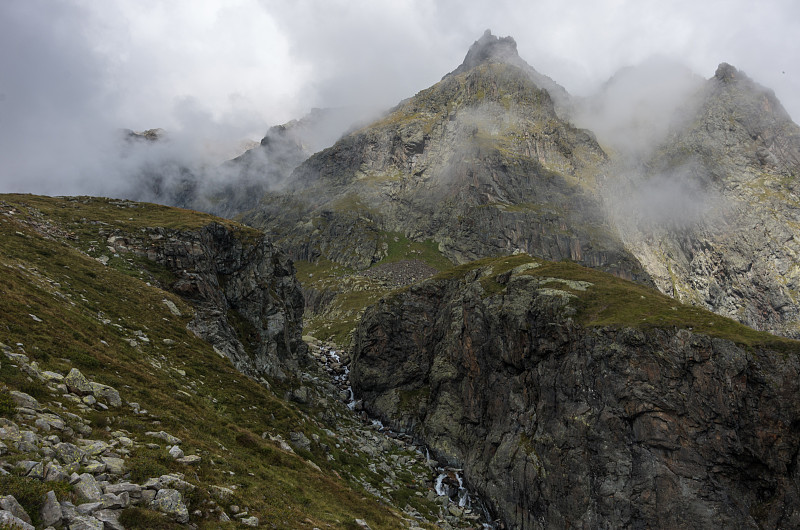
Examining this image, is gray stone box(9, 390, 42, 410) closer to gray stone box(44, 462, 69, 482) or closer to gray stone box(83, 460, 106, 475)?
gray stone box(83, 460, 106, 475)

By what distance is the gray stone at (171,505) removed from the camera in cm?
1228

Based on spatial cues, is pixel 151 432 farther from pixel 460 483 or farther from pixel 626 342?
pixel 460 483

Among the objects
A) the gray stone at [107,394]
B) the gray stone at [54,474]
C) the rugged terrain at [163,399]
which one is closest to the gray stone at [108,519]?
→ the rugged terrain at [163,399]

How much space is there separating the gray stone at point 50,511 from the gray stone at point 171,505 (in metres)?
3.19

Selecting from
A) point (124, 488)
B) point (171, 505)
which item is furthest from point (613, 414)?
point (124, 488)

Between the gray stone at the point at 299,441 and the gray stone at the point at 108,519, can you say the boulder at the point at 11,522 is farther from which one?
the gray stone at the point at 299,441

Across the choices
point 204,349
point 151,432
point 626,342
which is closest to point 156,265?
point 204,349

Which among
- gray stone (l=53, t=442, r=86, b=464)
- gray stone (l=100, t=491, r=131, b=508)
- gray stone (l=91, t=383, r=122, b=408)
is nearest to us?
gray stone (l=100, t=491, r=131, b=508)

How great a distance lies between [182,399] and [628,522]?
4337cm

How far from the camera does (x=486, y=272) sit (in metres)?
79.2

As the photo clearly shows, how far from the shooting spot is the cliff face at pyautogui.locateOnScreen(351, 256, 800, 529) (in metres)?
37.8

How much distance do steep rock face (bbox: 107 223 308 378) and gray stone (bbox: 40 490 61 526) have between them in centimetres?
3471

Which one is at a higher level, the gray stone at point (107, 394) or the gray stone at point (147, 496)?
the gray stone at point (107, 394)

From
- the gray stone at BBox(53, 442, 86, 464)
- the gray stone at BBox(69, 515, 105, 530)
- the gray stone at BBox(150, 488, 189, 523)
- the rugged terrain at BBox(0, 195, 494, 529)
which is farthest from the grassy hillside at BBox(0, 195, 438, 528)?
the gray stone at BBox(53, 442, 86, 464)
